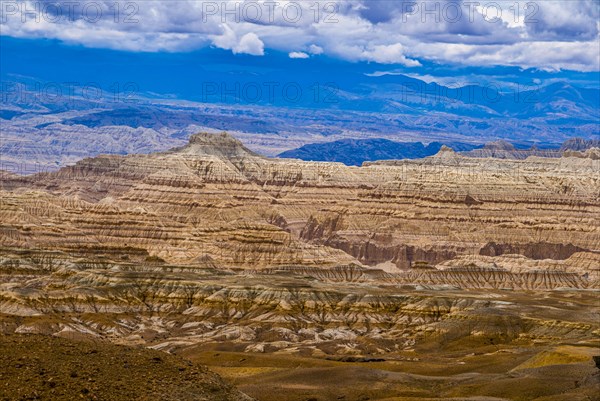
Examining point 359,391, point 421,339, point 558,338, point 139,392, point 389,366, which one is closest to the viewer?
point 139,392

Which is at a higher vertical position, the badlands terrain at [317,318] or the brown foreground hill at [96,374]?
the brown foreground hill at [96,374]

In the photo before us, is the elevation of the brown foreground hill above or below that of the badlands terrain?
above

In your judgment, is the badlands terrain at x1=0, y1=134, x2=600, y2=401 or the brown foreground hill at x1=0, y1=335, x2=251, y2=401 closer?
the brown foreground hill at x1=0, y1=335, x2=251, y2=401

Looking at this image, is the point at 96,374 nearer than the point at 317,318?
Yes

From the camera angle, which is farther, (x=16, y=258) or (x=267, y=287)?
(x=16, y=258)

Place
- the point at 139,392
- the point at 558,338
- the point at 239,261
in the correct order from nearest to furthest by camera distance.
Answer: the point at 139,392
the point at 558,338
the point at 239,261

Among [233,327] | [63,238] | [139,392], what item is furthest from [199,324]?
[139,392]

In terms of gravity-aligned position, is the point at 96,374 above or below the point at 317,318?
above

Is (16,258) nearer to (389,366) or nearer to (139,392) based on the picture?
(389,366)

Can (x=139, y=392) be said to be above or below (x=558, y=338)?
above

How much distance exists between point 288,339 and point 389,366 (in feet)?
121

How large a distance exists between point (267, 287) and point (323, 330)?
661 inches

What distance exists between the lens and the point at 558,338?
126812 millimetres

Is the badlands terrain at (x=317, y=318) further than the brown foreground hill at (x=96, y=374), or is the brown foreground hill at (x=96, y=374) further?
the badlands terrain at (x=317, y=318)
